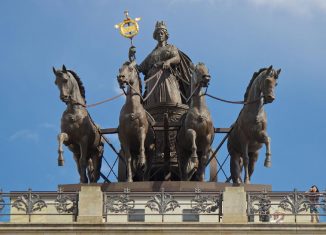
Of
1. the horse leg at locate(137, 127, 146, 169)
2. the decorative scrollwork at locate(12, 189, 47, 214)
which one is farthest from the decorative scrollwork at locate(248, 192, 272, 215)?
the decorative scrollwork at locate(12, 189, 47, 214)

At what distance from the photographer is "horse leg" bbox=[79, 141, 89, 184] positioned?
36625 millimetres

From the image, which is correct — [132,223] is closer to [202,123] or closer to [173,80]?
[202,123]

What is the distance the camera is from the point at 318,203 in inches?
1265

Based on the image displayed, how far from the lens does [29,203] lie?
3209 cm

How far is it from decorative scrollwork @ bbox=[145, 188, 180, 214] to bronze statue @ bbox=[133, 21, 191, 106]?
7.66 meters

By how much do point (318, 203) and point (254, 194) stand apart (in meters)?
1.53

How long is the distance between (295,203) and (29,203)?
6.29 meters

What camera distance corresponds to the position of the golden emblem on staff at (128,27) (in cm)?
4056

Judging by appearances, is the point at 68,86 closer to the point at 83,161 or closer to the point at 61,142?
the point at 61,142

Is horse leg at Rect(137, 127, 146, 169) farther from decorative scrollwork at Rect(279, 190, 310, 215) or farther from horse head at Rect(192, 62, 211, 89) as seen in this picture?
decorative scrollwork at Rect(279, 190, 310, 215)

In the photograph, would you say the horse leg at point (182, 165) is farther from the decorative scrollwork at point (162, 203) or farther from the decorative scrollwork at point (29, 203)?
the decorative scrollwork at point (29, 203)

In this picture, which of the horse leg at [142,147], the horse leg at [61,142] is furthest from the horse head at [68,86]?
the horse leg at [142,147]

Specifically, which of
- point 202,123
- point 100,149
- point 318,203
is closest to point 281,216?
point 318,203

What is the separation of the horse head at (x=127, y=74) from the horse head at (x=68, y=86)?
1477 mm
